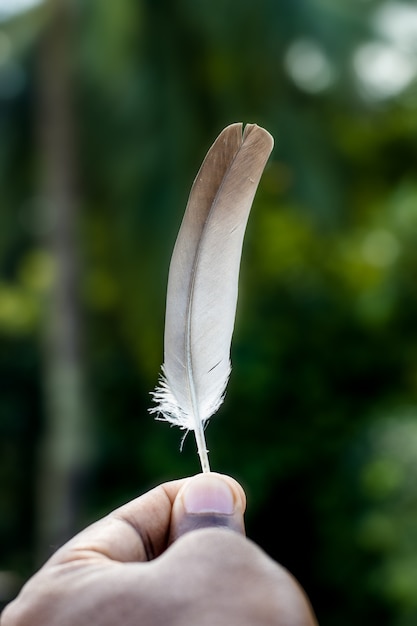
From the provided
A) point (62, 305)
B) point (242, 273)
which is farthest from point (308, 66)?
point (62, 305)

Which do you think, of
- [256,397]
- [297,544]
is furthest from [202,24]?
[297,544]

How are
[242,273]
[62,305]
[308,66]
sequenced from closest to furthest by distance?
[242,273], [62,305], [308,66]

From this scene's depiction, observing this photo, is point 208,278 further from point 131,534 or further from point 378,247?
point 378,247

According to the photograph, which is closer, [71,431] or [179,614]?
[179,614]

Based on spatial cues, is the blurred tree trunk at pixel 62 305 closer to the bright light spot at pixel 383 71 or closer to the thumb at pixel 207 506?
the bright light spot at pixel 383 71

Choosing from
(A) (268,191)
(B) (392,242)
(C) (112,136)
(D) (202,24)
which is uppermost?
(D) (202,24)

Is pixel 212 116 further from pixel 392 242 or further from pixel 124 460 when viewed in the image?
pixel 124 460

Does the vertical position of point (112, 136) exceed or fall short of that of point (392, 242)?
it exceeds it
